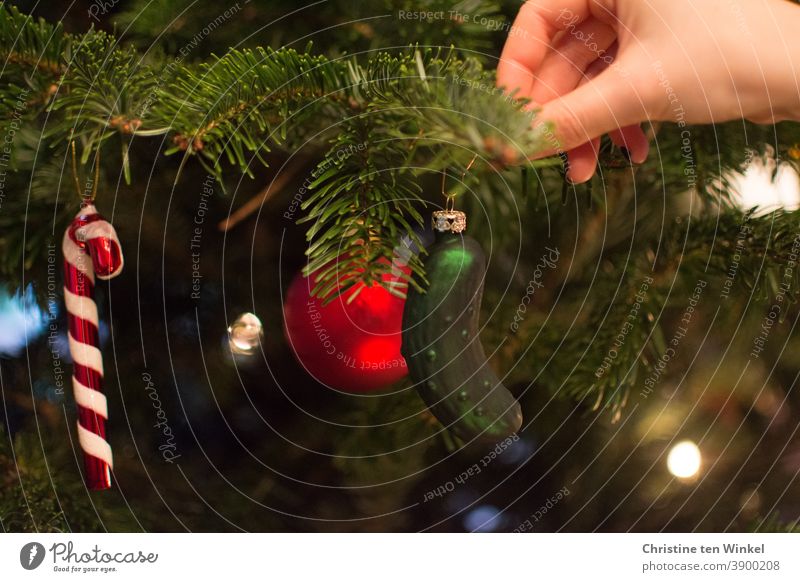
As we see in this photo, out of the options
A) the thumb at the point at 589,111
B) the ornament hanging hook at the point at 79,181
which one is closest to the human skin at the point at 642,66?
the thumb at the point at 589,111

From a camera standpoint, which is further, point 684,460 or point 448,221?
point 684,460

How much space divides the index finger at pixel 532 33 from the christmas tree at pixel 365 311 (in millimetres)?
17

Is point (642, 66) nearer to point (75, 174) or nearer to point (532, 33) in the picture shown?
point (532, 33)

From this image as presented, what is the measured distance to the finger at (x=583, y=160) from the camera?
1.32ft

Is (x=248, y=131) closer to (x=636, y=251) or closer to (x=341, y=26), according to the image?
(x=341, y=26)

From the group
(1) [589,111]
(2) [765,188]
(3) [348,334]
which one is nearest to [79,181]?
(3) [348,334]

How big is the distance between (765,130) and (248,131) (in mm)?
323

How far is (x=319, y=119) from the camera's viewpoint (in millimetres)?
408

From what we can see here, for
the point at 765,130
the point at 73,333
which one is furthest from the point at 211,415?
the point at 765,130

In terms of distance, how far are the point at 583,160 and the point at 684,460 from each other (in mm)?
244

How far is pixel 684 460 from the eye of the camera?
1.68ft

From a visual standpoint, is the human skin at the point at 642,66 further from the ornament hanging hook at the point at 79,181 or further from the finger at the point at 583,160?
the ornament hanging hook at the point at 79,181
